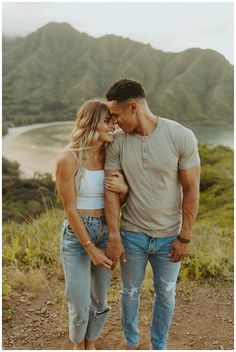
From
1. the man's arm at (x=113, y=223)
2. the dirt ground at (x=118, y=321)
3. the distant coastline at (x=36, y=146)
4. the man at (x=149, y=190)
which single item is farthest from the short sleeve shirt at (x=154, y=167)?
the distant coastline at (x=36, y=146)

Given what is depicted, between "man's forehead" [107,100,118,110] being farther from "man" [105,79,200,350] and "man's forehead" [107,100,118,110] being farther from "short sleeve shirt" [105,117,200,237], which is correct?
"short sleeve shirt" [105,117,200,237]

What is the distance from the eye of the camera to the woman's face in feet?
7.27

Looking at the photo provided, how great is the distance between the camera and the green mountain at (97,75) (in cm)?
2602

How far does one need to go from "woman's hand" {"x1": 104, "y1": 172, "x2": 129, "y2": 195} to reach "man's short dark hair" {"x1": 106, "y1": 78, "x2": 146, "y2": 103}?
0.37 metres

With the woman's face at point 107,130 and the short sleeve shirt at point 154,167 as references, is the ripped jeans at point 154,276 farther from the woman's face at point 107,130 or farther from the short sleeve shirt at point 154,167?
the woman's face at point 107,130

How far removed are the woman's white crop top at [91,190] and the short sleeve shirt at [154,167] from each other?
0.08 meters

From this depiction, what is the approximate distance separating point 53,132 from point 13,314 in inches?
1097

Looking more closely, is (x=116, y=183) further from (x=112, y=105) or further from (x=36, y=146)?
(x=36, y=146)

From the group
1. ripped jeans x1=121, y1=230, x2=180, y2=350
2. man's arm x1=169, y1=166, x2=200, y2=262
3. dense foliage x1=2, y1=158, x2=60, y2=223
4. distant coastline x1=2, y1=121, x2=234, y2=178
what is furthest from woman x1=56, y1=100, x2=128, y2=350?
distant coastline x1=2, y1=121, x2=234, y2=178

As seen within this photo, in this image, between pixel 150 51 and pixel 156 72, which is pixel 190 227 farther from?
pixel 150 51

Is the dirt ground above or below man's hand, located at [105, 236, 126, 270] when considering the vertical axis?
below

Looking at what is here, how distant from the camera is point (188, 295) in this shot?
144 inches

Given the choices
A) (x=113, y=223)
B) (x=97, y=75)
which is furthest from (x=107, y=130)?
(x=97, y=75)

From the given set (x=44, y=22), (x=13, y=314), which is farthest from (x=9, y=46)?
(x=13, y=314)
